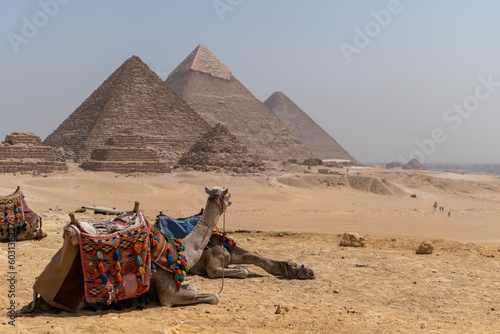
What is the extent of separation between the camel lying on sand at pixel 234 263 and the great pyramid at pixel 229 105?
101040mm

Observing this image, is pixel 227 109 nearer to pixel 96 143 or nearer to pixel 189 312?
pixel 96 143

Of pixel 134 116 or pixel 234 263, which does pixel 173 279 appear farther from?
pixel 134 116

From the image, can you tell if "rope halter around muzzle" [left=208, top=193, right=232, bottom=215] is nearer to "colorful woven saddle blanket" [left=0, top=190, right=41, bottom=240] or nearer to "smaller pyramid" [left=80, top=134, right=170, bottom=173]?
"colorful woven saddle blanket" [left=0, top=190, right=41, bottom=240]

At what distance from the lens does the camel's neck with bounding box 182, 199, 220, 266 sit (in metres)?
4.62

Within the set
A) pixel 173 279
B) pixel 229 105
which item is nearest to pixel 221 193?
pixel 173 279

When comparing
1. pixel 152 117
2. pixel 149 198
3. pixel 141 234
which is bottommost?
pixel 149 198

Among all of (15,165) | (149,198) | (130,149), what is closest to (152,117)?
(130,149)

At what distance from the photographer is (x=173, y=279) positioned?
419 cm

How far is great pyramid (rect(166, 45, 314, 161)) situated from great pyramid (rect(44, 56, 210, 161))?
30.7 metres

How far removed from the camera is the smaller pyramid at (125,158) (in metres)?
39.9

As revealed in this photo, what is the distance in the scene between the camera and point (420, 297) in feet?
16.5

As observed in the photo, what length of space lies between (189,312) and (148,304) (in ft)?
1.28

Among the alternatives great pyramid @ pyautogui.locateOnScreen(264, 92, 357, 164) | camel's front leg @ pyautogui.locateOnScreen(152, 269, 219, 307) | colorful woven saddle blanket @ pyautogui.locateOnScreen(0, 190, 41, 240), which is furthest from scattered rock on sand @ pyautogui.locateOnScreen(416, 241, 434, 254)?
great pyramid @ pyautogui.locateOnScreen(264, 92, 357, 164)

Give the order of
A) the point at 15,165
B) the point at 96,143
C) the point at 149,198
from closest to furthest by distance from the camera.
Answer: the point at 149,198, the point at 15,165, the point at 96,143
